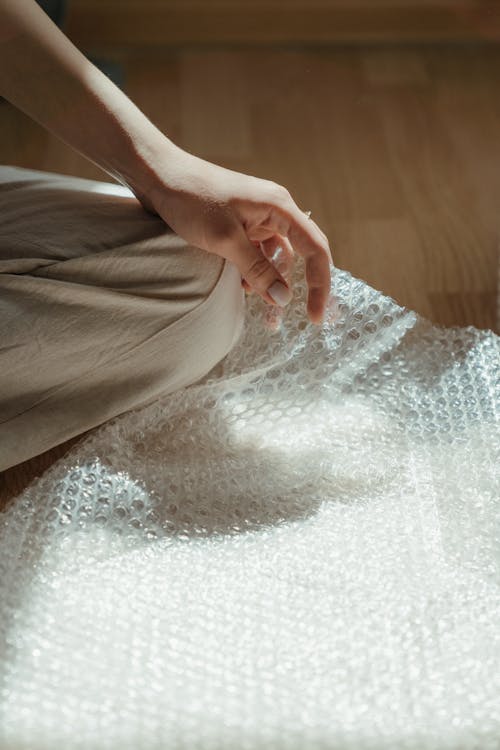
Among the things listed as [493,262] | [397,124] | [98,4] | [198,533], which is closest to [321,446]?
[198,533]

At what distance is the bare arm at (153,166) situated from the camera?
2.97 ft

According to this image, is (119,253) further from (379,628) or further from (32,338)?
(379,628)

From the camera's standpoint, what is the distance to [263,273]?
3.06 ft

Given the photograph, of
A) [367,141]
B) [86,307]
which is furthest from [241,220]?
[367,141]

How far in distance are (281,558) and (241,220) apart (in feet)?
0.99

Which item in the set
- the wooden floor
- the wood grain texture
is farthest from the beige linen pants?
the wood grain texture

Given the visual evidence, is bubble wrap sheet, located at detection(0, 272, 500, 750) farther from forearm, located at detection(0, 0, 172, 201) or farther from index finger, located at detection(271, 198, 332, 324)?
forearm, located at detection(0, 0, 172, 201)

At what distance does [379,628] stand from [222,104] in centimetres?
118

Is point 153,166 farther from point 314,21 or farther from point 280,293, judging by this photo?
point 314,21

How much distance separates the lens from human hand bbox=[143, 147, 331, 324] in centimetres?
90

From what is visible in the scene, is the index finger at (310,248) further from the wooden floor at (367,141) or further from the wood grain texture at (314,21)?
the wood grain texture at (314,21)

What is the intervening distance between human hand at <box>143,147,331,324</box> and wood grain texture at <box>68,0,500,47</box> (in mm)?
1130

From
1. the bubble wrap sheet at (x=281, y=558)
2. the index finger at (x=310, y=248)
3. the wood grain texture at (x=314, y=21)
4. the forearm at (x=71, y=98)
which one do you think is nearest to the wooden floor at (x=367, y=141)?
the wood grain texture at (x=314, y=21)

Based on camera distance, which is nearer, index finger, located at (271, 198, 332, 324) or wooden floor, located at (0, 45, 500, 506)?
index finger, located at (271, 198, 332, 324)
